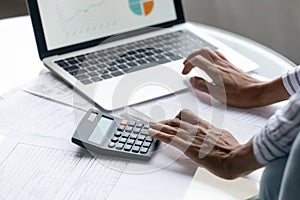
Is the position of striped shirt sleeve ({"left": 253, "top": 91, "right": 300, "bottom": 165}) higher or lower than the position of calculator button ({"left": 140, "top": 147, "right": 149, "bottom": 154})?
higher

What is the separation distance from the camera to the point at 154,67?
1.11m

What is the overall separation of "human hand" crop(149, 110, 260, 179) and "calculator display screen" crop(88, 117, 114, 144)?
7 centimetres

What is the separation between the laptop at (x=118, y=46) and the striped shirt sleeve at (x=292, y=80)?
0.51 ft

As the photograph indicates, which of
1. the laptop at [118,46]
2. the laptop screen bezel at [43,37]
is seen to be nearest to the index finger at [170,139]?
the laptop at [118,46]

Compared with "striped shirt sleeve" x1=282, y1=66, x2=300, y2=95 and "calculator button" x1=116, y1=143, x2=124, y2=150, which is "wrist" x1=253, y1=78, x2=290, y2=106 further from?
"calculator button" x1=116, y1=143, x2=124, y2=150

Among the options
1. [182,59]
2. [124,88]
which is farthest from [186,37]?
[124,88]

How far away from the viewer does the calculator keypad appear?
34.8 inches

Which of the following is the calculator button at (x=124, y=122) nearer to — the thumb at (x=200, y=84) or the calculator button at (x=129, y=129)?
the calculator button at (x=129, y=129)

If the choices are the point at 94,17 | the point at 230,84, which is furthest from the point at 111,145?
the point at 94,17

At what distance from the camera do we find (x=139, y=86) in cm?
105

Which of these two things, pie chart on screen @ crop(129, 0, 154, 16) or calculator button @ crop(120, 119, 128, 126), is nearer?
calculator button @ crop(120, 119, 128, 126)

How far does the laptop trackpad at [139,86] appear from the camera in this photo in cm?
101

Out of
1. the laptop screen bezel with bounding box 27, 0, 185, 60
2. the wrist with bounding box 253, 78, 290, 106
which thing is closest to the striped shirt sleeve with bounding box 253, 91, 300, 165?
the wrist with bounding box 253, 78, 290, 106

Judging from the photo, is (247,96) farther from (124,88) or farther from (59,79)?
(59,79)
